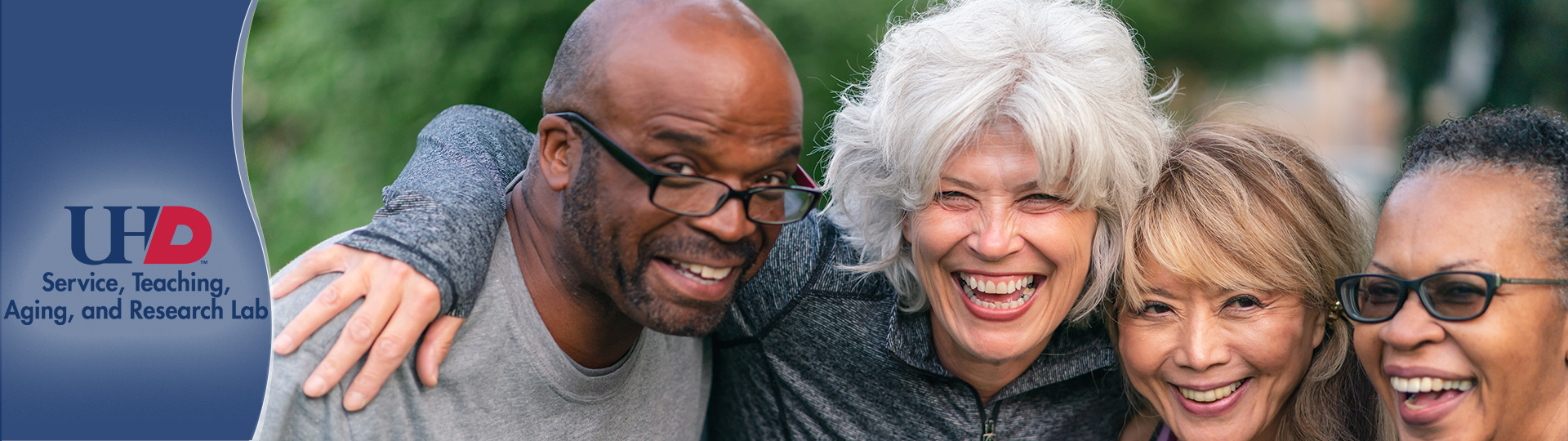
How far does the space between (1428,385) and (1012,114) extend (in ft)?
3.38

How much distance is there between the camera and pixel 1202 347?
2.59 m

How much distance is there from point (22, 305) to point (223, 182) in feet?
1.25

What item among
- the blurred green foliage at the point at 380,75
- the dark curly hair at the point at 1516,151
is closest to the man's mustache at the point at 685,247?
the dark curly hair at the point at 1516,151

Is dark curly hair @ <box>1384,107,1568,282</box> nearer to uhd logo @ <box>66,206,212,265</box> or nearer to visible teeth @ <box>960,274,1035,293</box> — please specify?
visible teeth @ <box>960,274,1035,293</box>

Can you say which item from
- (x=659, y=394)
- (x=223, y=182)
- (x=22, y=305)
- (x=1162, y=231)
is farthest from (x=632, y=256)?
(x=1162, y=231)

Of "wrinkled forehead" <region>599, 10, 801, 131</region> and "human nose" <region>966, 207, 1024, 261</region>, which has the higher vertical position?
"wrinkled forehead" <region>599, 10, 801, 131</region>

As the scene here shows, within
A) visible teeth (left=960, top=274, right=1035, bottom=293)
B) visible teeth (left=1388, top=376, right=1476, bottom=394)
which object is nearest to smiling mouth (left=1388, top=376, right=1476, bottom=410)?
visible teeth (left=1388, top=376, right=1476, bottom=394)

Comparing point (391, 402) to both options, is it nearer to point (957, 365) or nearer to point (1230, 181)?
point (957, 365)

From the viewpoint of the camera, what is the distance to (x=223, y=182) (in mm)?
1938

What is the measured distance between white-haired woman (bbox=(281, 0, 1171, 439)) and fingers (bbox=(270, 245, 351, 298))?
0.11 metres

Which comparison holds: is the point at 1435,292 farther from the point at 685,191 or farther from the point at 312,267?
the point at 312,267

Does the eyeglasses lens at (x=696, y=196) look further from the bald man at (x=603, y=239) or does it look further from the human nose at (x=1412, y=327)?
the human nose at (x=1412, y=327)

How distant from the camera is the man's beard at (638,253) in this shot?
2.21m

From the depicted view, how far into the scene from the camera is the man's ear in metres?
2.22
